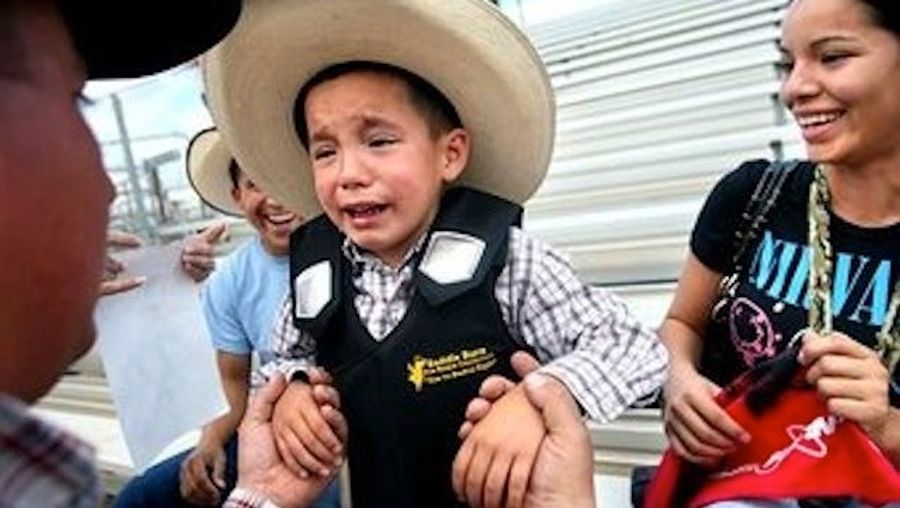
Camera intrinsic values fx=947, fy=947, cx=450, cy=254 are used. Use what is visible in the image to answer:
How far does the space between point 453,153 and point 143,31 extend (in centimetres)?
52

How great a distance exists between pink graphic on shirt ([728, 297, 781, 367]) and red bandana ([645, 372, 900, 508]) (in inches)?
4.4

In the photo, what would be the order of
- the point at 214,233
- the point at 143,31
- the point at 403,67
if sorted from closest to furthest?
the point at 143,31 → the point at 403,67 → the point at 214,233

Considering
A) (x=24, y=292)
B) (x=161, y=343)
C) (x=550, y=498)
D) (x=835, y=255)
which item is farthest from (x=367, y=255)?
(x=161, y=343)

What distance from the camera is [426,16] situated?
99 cm

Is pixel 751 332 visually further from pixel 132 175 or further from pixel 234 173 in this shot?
pixel 132 175

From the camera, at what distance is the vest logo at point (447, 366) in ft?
3.30

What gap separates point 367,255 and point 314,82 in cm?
20

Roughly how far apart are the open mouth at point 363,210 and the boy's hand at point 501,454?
0.27m

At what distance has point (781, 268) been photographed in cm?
109

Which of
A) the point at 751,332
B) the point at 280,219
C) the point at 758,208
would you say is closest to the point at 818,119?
the point at 758,208

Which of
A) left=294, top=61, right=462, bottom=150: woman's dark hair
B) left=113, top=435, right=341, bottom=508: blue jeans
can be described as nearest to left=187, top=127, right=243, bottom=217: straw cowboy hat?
left=113, top=435, right=341, bottom=508: blue jeans

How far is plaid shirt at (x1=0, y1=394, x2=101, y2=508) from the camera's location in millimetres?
423

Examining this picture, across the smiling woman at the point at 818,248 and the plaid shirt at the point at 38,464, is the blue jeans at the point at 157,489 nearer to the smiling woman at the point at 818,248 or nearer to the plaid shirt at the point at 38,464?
the smiling woman at the point at 818,248

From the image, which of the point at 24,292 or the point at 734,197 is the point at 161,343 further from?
the point at 24,292
